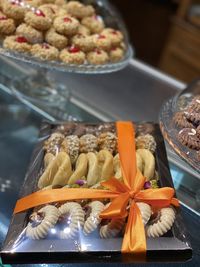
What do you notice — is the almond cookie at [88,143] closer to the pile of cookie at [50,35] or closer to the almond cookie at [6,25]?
the pile of cookie at [50,35]

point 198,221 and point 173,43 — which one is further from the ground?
point 198,221

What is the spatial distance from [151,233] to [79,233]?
0.36ft

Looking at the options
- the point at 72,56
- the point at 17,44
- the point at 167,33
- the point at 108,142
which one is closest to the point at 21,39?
the point at 17,44

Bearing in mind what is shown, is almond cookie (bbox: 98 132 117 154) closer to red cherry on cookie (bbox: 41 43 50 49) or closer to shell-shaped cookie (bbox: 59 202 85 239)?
shell-shaped cookie (bbox: 59 202 85 239)

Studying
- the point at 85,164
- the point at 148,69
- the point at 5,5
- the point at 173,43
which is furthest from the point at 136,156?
the point at 173,43

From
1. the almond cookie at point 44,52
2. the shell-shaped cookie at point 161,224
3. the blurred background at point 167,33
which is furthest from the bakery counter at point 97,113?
the blurred background at point 167,33

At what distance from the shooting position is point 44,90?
1142mm

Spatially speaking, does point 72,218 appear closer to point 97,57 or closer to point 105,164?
point 105,164

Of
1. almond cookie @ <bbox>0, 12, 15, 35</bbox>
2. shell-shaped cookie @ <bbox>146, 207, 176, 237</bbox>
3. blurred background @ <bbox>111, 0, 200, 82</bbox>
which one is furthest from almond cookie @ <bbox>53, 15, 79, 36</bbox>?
blurred background @ <bbox>111, 0, 200, 82</bbox>

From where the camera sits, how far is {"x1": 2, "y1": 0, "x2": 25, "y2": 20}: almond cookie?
3.24 ft

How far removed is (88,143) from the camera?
806mm

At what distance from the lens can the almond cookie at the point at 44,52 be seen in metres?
0.95

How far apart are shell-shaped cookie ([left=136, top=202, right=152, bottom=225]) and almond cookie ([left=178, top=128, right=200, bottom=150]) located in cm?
17

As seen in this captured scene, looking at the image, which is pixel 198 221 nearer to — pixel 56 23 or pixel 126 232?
pixel 126 232
